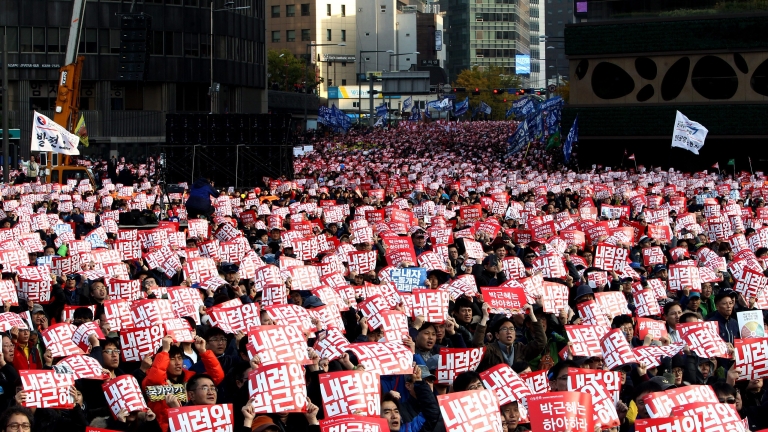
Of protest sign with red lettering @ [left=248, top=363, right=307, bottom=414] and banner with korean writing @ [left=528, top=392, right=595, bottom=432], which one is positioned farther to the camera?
protest sign with red lettering @ [left=248, top=363, right=307, bottom=414]

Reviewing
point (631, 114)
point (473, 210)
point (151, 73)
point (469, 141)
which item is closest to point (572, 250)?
point (473, 210)

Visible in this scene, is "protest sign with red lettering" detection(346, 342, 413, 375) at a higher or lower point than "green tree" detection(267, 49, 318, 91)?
lower

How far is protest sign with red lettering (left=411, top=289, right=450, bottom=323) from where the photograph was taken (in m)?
13.1

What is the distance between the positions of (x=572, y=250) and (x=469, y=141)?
50.7m

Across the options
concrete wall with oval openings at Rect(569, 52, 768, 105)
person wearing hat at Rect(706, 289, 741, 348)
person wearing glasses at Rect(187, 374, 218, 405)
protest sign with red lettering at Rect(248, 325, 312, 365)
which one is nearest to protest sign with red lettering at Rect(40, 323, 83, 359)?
protest sign with red lettering at Rect(248, 325, 312, 365)

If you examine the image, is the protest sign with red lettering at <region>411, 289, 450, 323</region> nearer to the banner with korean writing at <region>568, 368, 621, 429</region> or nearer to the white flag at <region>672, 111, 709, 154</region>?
the banner with korean writing at <region>568, 368, 621, 429</region>

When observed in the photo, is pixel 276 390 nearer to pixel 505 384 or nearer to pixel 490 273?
pixel 505 384

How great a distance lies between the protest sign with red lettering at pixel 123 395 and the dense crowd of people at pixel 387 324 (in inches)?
0.5

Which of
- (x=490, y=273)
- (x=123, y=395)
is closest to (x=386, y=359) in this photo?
(x=123, y=395)

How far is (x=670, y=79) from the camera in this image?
179 ft

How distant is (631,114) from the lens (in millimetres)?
55062

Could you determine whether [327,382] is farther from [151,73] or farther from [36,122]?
[151,73]

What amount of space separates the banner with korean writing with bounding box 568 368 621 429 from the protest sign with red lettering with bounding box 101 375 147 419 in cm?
300

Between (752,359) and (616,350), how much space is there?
41.9 inches
